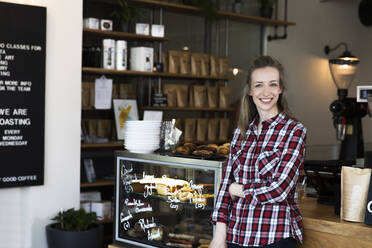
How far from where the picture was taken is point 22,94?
398 centimetres

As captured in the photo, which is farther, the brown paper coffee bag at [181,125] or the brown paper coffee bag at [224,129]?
the brown paper coffee bag at [224,129]

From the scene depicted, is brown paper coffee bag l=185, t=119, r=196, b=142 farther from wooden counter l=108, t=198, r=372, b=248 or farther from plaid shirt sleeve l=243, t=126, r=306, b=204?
plaid shirt sleeve l=243, t=126, r=306, b=204

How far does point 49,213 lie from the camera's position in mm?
4199

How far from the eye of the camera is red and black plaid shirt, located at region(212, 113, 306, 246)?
86.0 inches

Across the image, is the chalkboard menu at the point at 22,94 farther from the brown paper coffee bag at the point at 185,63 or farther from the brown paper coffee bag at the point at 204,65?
the brown paper coffee bag at the point at 204,65

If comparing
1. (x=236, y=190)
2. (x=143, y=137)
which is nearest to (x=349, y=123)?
(x=143, y=137)

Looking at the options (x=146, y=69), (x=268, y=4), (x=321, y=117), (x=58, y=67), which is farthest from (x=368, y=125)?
(x=58, y=67)

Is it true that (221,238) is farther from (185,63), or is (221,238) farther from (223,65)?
(223,65)

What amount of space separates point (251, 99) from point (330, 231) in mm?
644

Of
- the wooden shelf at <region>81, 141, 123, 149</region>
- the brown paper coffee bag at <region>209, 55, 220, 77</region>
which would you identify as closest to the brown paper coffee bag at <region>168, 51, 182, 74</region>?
the brown paper coffee bag at <region>209, 55, 220, 77</region>

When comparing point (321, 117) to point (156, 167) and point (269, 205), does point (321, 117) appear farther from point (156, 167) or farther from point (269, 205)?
point (269, 205)

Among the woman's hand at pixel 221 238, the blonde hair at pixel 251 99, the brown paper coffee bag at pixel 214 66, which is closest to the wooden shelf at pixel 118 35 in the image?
the brown paper coffee bag at pixel 214 66

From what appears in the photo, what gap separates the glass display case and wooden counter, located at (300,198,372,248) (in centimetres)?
49

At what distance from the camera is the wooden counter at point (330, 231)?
7.52 feet
